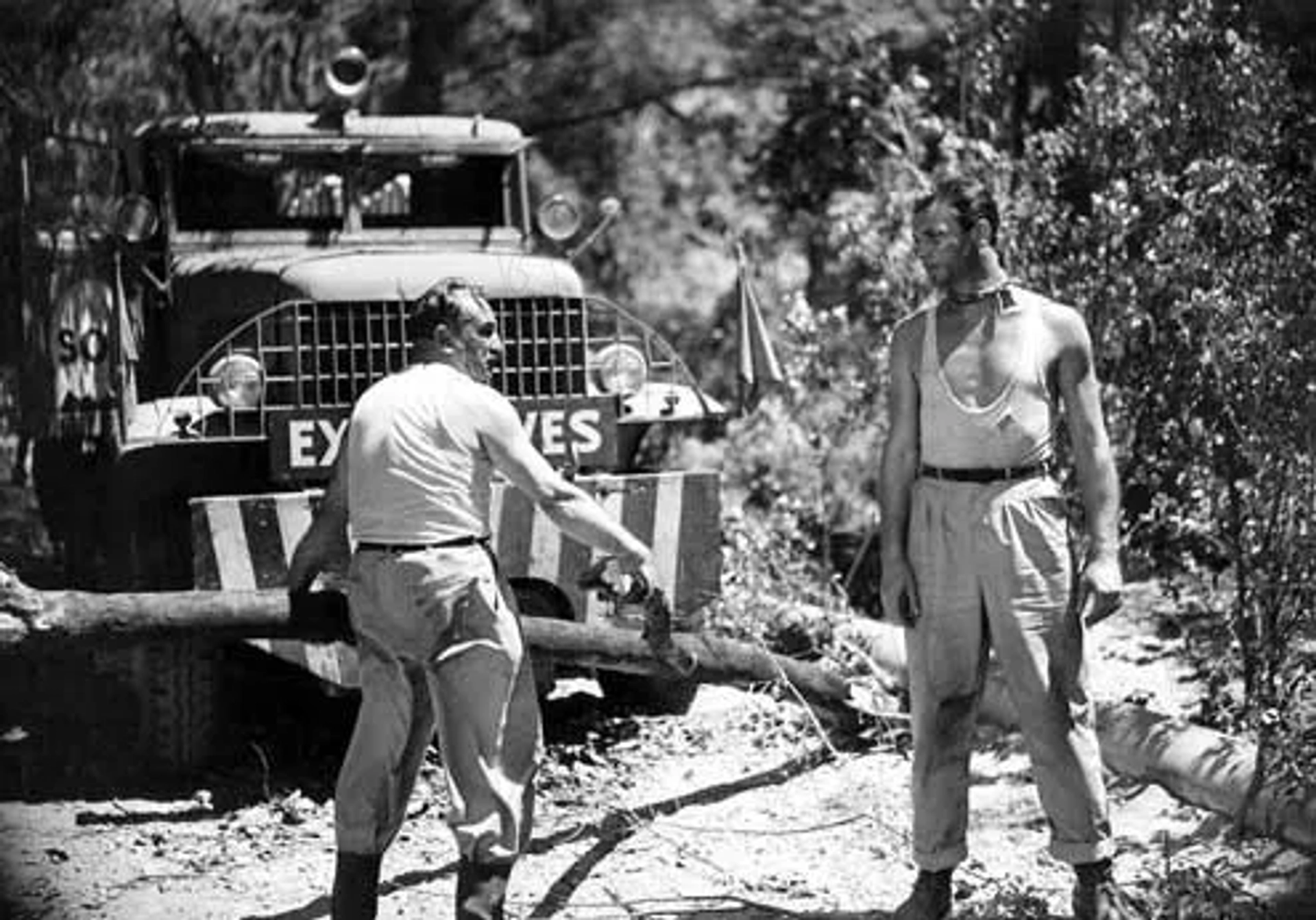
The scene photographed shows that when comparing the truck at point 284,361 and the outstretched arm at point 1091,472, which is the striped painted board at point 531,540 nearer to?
the truck at point 284,361

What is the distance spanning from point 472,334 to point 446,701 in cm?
101

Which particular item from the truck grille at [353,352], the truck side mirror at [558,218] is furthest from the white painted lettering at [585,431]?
the truck side mirror at [558,218]

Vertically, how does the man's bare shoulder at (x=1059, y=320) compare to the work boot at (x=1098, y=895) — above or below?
above

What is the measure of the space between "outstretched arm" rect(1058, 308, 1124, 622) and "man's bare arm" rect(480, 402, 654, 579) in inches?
46.6

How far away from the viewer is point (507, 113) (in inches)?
592

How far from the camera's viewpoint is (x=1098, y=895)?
18.3 feet

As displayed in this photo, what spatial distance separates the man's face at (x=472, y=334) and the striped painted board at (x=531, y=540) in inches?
73.4

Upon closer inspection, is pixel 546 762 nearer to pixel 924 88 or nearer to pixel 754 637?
pixel 754 637

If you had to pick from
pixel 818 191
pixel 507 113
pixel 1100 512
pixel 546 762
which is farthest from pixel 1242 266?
pixel 507 113

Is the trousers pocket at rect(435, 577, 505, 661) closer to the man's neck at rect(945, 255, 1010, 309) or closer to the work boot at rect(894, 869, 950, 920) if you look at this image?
the work boot at rect(894, 869, 950, 920)

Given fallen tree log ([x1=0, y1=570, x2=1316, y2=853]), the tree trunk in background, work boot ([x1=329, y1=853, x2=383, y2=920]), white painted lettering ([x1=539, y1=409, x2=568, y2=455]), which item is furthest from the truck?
the tree trunk in background

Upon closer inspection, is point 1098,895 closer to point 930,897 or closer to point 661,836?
point 930,897

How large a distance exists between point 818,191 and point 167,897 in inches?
360

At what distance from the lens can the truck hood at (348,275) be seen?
8477 millimetres
